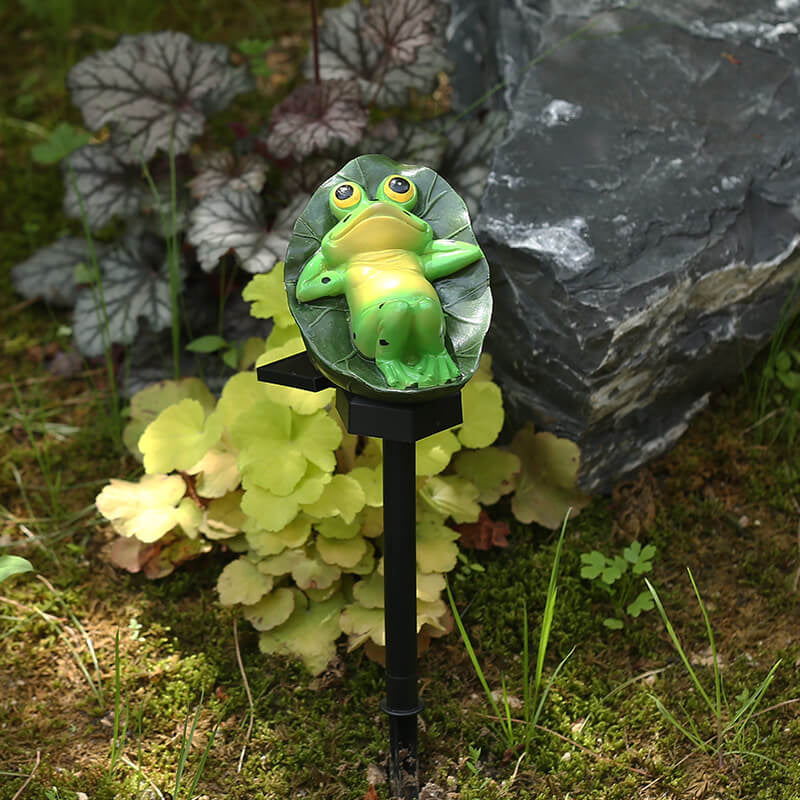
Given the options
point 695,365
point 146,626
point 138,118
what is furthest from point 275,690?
point 138,118

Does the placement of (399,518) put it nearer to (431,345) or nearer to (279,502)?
(431,345)

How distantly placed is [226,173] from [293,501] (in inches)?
44.8

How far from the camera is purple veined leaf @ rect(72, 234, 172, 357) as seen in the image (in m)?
3.00

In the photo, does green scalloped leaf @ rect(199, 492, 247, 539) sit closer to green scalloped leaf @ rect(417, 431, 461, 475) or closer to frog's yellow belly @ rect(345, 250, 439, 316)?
green scalloped leaf @ rect(417, 431, 461, 475)

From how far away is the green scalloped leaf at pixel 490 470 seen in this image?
2619 mm

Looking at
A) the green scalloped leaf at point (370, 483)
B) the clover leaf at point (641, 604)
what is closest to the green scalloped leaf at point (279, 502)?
the green scalloped leaf at point (370, 483)

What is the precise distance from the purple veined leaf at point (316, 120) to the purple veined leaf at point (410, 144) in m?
0.15

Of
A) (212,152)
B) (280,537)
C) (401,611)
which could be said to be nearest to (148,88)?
(212,152)

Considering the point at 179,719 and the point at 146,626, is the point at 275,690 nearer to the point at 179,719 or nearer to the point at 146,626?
the point at 179,719

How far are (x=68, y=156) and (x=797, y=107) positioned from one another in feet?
7.06

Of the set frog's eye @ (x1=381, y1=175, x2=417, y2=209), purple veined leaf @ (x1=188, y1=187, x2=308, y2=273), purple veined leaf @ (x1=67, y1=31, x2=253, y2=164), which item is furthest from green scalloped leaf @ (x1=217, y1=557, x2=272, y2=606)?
purple veined leaf @ (x1=67, y1=31, x2=253, y2=164)

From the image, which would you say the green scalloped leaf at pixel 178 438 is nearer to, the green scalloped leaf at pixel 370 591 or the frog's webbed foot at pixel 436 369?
the green scalloped leaf at pixel 370 591

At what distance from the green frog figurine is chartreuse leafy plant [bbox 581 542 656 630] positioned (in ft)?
3.27

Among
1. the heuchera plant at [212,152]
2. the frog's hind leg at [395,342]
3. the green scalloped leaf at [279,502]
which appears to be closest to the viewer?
the frog's hind leg at [395,342]
